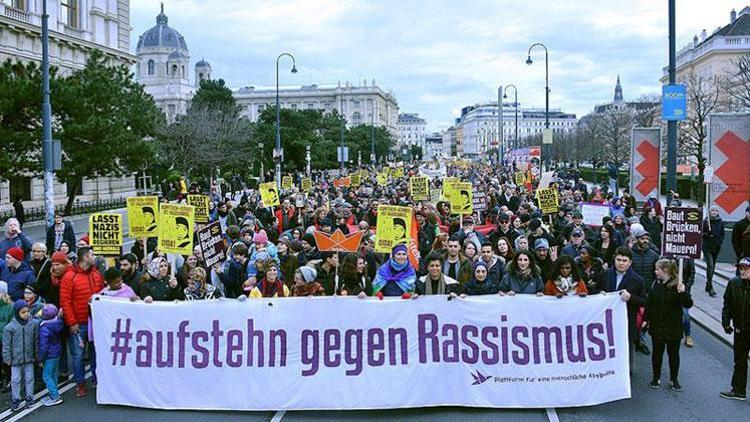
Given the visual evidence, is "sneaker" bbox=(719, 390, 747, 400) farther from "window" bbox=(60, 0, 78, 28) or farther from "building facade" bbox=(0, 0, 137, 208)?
"window" bbox=(60, 0, 78, 28)

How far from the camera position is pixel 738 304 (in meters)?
7.35

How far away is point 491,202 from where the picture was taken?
19953 mm

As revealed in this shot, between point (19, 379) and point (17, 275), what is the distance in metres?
1.77

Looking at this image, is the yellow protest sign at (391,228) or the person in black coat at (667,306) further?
A: the yellow protest sign at (391,228)

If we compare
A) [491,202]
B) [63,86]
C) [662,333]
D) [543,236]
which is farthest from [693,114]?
[662,333]

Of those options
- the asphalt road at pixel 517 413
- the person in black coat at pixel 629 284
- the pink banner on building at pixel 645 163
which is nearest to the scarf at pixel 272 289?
the asphalt road at pixel 517 413

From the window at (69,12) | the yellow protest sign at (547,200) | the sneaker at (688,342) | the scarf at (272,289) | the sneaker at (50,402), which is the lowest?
the sneaker at (50,402)

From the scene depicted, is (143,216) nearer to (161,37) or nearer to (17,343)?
(17,343)

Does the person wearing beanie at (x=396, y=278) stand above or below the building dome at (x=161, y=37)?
below

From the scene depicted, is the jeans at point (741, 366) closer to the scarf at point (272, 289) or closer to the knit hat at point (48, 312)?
the scarf at point (272, 289)

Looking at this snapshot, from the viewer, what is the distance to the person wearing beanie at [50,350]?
300 inches

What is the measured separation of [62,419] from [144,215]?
5240 millimetres

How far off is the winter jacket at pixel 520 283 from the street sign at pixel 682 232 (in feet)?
5.06

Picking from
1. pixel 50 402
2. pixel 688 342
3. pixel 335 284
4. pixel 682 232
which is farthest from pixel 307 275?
pixel 688 342
